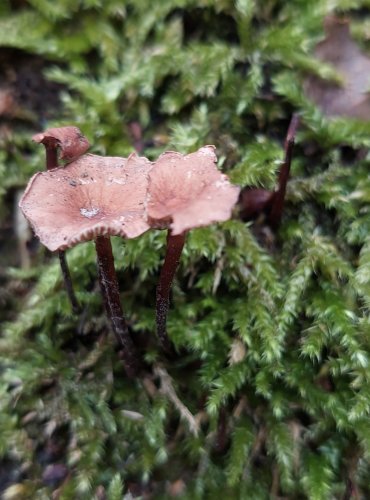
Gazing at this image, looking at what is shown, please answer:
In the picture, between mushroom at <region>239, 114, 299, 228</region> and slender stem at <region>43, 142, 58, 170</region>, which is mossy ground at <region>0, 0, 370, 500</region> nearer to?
mushroom at <region>239, 114, 299, 228</region>

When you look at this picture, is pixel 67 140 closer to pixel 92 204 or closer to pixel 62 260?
pixel 92 204

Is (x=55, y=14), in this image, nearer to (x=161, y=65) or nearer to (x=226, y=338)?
(x=161, y=65)

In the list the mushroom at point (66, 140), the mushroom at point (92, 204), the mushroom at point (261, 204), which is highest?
the mushroom at point (66, 140)

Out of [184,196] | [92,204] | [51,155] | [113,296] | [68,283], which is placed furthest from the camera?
[68,283]

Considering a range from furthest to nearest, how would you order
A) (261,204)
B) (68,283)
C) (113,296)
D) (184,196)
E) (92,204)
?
(261,204)
(68,283)
(113,296)
(92,204)
(184,196)

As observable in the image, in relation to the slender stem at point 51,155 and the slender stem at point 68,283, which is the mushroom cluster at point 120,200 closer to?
the slender stem at point 51,155

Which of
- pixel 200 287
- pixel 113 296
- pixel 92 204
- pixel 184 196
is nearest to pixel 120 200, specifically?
pixel 92 204

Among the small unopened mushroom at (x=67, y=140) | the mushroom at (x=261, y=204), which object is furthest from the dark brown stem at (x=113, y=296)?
the mushroom at (x=261, y=204)
